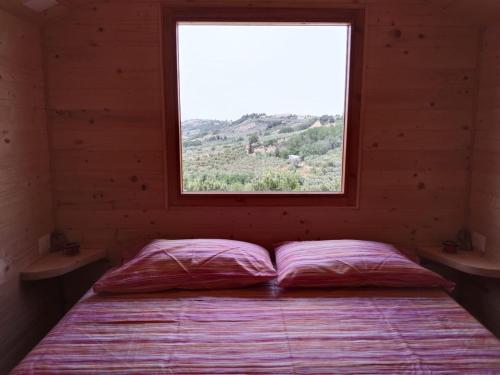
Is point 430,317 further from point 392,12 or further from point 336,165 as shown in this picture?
point 392,12

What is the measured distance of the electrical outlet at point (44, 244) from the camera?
226cm

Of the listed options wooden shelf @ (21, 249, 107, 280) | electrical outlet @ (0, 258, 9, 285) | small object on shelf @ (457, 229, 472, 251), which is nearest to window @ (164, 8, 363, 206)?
wooden shelf @ (21, 249, 107, 280)

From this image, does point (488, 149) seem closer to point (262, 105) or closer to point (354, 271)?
point (354, 271)

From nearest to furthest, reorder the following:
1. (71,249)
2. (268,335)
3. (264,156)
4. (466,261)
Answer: (268,335) → (466,261) → (71,249) → (264,156)

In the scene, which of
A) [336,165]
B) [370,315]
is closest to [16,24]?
[336,165]

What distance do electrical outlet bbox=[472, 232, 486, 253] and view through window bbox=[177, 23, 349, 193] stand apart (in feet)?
2.92

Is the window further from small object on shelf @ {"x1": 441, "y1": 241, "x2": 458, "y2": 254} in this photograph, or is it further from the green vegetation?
small object on shelf @ {"x1": 441, "y1": 241, "x2": 458, "y2": 254}

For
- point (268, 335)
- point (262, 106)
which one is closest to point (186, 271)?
point (268, 335)

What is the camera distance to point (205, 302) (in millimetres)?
1795

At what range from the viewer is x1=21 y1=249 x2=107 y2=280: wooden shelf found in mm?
2076

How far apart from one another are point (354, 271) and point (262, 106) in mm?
1198

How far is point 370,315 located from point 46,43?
7.80 feet

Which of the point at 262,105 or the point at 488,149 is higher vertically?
the point at 262,105

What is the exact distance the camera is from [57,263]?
217 centimetres
